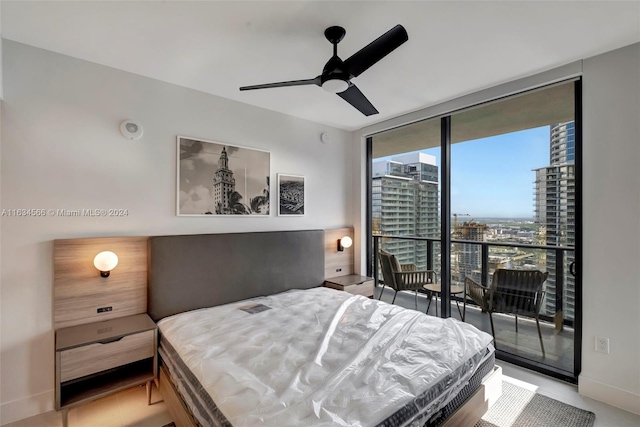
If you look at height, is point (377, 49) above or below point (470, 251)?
above

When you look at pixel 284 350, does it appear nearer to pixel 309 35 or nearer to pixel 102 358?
pixel 102 358

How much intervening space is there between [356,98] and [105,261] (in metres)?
2.34

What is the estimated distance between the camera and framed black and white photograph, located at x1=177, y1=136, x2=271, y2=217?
2801 millimetres

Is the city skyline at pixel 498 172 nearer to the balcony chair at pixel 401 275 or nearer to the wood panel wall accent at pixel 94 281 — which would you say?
the balcony chair at pixel 401 275

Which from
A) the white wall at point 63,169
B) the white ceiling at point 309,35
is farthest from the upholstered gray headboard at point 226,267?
the white ceiling at point 309,35

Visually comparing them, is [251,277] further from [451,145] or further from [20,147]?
[451,145]

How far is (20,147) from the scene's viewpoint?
6.90 ft

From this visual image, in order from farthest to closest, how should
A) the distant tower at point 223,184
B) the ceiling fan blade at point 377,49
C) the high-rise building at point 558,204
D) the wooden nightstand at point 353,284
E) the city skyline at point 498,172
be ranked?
the wooden nightstand at point 353,284
the distant tower at point 223,184
the city skyline at point 498,172
the high-rise building at point 558,204
the ceiling fan blade at point 377,49

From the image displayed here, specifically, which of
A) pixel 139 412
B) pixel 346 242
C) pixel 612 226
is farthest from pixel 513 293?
pixel 139 412

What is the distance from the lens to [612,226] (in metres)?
2.23

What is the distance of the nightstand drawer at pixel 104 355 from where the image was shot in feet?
6.17

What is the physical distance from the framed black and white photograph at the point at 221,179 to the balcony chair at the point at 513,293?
2562mm

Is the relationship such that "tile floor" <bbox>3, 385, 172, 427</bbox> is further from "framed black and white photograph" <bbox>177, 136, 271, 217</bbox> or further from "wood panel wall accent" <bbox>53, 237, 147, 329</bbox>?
"framed black and white photograph" <bbox>177, 136, 271, 217</bbox>

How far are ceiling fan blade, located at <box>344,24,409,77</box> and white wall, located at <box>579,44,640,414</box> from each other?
1.88 meters
